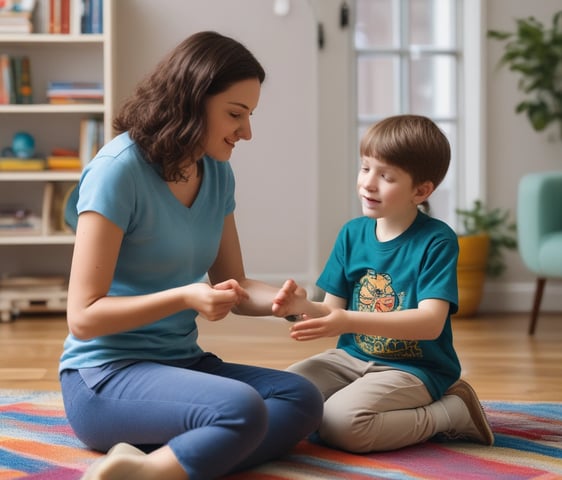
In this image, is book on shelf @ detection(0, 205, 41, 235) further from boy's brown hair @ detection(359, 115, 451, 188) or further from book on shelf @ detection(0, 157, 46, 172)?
boy's brown hair @ detection(359, 115, 451, 188)

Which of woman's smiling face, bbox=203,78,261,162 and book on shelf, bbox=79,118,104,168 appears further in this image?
book on shelf, bbox=79,118,104,168

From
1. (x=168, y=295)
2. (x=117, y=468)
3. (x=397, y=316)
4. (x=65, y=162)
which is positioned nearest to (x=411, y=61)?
(x=65, y=162)

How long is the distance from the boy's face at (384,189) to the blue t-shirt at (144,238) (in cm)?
30

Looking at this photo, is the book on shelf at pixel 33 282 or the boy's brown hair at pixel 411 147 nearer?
the boy's brown hair at pixel 411 147

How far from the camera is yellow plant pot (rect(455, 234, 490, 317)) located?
3658 mm

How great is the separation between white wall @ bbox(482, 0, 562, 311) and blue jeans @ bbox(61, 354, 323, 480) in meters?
2.47

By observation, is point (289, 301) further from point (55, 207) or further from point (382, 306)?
point (55, 207)

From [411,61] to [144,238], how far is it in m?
2.80

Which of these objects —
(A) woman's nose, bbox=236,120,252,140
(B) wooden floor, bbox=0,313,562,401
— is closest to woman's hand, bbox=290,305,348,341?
(A) woman's nose, bbox=236,120,252,140

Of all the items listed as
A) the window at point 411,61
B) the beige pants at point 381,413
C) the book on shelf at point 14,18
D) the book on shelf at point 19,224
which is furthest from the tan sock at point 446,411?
the book on shelf at point 14,18

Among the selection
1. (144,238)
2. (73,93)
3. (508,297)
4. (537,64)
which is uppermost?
(537,64)

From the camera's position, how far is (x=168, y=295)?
55.1 inches

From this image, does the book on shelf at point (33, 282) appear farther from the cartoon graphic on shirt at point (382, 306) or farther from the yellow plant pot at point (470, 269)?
the cartoon graphic on shirt at point (382, 306)

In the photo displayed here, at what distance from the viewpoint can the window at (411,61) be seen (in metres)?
4.05
